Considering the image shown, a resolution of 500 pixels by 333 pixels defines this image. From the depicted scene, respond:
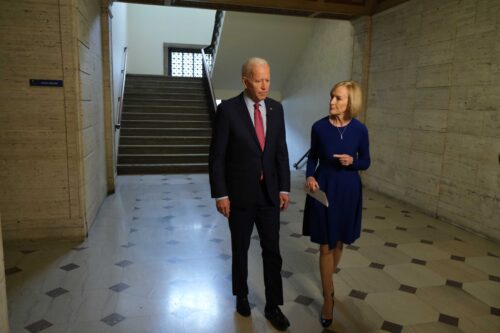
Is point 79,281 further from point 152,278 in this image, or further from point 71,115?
point 71,115

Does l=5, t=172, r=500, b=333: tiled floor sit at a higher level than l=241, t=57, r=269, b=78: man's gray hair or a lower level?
lower

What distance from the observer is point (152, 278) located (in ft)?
11.1

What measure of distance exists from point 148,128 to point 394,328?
25.3ft

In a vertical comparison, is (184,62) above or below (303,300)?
above

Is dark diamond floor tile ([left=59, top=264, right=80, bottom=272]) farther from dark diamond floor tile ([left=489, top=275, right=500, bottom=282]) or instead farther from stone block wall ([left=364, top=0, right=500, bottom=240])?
stone block wall ([left=364, top=0, right=500, bottom=240])

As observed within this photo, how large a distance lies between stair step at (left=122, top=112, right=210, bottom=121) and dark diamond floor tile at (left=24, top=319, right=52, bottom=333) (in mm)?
7330

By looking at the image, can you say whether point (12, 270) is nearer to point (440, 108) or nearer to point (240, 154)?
point (240, 154)

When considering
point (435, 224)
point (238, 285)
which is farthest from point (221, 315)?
point (435, 224)

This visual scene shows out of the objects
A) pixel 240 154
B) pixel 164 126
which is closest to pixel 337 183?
pixel 240 154

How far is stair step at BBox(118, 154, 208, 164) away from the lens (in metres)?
8.38

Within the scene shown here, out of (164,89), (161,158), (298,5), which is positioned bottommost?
(161,158)

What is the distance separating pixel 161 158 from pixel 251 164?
6478mm

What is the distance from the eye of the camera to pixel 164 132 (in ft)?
30.7

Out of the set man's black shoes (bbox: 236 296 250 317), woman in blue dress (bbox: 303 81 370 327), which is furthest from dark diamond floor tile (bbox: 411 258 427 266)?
man's black shoes (bbox: 236 296 250 317)
